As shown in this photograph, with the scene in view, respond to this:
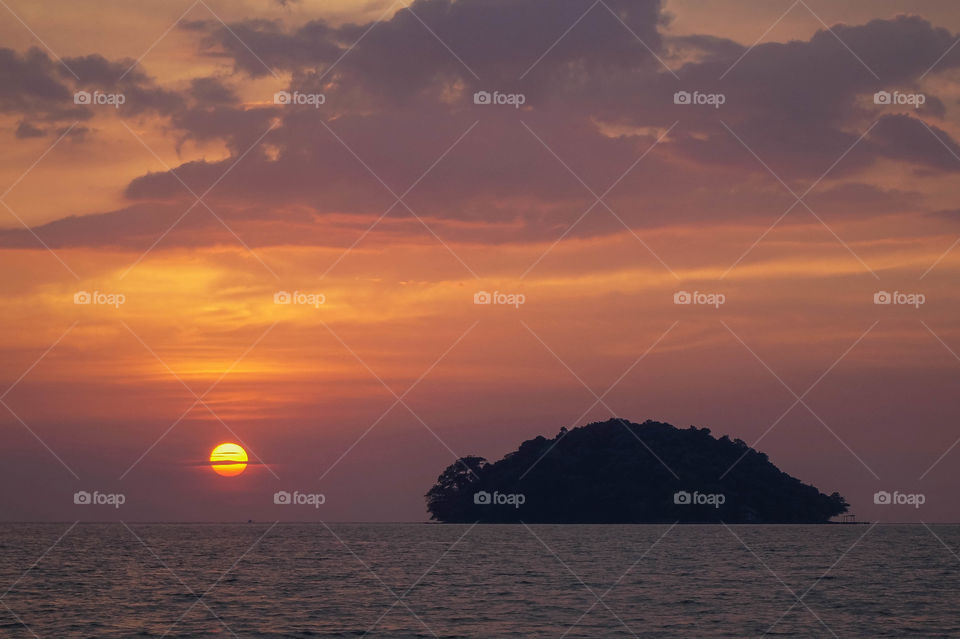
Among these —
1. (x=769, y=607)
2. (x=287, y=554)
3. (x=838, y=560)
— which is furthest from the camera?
(x=287, y=554)

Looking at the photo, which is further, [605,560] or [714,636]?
[605,560]

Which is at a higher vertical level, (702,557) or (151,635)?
(702,557)

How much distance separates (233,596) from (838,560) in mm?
84126

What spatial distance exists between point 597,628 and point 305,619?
17.6 meters

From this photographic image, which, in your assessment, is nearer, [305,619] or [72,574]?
[305,619]

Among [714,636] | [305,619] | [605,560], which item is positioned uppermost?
[605,560]

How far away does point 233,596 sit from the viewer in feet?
252

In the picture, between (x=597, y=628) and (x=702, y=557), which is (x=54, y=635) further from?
(x=702, y=557)

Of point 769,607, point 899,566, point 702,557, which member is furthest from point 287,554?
point 769,607

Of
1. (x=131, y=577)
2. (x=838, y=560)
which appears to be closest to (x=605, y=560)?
(x=838, y=560)

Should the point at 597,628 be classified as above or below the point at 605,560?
below

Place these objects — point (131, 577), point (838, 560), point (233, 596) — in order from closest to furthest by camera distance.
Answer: point (233, 596)
point (131, 577)
point (838, 560)

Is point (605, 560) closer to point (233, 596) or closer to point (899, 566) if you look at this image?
point (899, 566)

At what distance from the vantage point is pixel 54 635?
5531 centimetres
